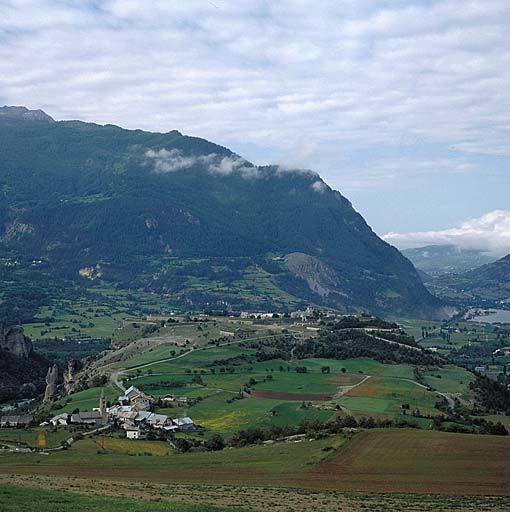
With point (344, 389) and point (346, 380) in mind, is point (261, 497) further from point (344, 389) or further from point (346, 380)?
point (346, 380)

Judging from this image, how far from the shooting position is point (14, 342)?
141 meters

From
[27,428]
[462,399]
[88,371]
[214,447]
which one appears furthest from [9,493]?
[88,371]

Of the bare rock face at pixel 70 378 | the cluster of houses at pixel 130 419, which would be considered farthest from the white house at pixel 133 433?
the bare rock face at pixel 70 378

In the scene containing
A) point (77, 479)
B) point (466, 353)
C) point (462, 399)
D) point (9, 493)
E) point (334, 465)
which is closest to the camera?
point (9, 493)

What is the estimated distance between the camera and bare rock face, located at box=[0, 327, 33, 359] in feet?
460

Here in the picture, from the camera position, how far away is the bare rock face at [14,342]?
140125 mm

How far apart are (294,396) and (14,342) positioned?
67.1 m

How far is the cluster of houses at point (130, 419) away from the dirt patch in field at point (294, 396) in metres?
15.4

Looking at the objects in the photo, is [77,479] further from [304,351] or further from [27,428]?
[304,351]

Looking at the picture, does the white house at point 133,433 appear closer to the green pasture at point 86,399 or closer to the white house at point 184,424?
the white house at point 184,424

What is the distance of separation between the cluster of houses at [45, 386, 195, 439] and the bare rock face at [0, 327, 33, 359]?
6122 cm

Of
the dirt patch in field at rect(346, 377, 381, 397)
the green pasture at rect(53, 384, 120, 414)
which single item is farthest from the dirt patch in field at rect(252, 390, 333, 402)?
the green pasture at rect(53, 384, 120, 414)

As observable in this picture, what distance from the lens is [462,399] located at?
95.9 meters

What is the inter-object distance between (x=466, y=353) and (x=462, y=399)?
80704 millimetres
